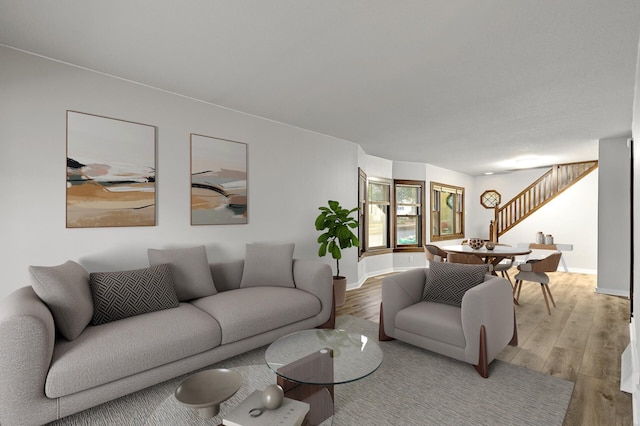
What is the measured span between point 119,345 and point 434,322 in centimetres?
241

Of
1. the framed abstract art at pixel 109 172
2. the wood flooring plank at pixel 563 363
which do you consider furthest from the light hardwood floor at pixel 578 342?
the framed abstract art at pixel 109 172

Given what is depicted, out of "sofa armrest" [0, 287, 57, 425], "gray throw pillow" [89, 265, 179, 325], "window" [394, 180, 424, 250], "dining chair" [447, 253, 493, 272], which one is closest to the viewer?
"sofa armrest" [0, 287, 57, 425]

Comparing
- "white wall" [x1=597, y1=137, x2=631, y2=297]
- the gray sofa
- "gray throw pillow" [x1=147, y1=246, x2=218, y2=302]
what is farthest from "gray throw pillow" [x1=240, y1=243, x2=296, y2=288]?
"white wall" [x1=597, y1=137, x2=631, y2=297]

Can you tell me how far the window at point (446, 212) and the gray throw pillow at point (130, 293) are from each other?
6753 mm

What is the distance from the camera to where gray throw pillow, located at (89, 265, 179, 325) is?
2.47 meters

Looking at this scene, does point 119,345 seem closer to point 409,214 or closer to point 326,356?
point 326,356

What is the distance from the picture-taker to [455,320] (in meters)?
2.70

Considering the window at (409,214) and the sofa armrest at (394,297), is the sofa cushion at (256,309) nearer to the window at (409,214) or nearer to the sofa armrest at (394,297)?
the sofa armrest at (394,297)

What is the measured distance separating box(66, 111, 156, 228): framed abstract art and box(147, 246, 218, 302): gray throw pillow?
1.42ft

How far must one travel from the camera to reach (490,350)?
2576mm

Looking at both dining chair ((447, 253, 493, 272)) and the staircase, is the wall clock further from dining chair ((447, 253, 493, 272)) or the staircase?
dining chair ((447, 253, 493, 272))

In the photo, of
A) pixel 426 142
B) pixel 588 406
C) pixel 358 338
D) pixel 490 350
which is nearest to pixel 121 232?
pixel 358 338

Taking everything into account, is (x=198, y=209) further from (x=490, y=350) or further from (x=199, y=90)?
(x=490, y=350)

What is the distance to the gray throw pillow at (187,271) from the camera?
3074 mm
